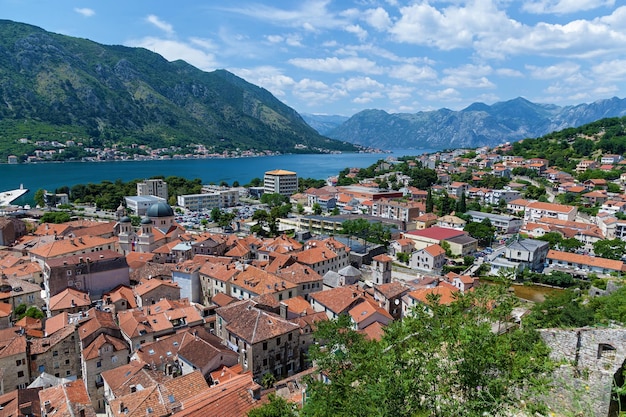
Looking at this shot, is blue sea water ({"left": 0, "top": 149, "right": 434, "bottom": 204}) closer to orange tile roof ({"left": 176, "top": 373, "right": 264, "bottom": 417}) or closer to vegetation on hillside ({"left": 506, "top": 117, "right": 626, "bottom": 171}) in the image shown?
vegetation on hillside ({"left": 506, "top": 117, "right": 626, "bottom": 171})

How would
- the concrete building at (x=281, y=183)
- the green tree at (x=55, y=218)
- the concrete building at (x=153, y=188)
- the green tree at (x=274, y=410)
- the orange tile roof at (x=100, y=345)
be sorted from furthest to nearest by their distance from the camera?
the concrete building at (x=281, y=183), the concrete building at (x=153, y=188), the green tree at (x=55, y=218), the orange tile roof at (x=100, y=345), the green tree at (x=274, y=410)

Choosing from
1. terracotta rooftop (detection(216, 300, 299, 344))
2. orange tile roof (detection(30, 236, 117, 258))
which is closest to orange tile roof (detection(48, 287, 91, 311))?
orange tile roof (detection(30, 236, 117, 258))

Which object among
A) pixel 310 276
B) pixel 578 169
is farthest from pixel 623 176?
pixel 310 276

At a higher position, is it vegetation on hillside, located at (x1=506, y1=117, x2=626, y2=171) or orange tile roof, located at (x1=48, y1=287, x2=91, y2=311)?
vegetation on hillside, located at (x1=506, y1=117, x2=626, y2=171)

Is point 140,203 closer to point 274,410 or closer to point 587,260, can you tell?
point 587,260

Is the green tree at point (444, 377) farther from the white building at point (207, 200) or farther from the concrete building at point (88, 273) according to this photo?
the white building at point (207, 200)

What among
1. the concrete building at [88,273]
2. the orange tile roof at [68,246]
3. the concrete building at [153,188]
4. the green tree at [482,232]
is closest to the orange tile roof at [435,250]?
the green tree at [482,232]

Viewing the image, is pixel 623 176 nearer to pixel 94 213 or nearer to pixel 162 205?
pixel 162 205
